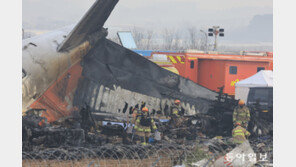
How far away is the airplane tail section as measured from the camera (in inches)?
518

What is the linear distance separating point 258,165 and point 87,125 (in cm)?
Result: 679

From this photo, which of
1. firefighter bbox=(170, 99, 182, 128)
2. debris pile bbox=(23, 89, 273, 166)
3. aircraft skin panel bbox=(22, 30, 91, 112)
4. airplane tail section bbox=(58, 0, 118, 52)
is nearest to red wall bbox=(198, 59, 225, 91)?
debris pile bbox=(23, 89, 273, 166)

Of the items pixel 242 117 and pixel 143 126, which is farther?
pixel 242 117

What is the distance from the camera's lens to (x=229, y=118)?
1650 centimetres

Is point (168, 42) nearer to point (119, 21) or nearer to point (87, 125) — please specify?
point (119, 21)

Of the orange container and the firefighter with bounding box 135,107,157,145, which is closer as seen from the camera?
the firefighter with bounding box 135,107,157,145

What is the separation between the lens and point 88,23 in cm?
1377

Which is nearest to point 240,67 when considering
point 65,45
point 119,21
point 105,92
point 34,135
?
point 105,92

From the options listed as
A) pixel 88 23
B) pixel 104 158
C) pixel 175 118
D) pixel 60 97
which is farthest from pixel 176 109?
pixel 104 158

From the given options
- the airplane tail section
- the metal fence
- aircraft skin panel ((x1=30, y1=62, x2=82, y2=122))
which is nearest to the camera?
the metal fence

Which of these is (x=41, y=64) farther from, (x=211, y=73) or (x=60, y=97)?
(x=211, y=73)

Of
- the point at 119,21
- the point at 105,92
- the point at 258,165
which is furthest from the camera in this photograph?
the point at 119,21

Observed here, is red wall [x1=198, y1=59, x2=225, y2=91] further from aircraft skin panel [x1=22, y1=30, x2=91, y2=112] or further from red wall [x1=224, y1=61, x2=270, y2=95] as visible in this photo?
aircraft skin panel [x1=22, y1=30, x2=91, y2=112]
